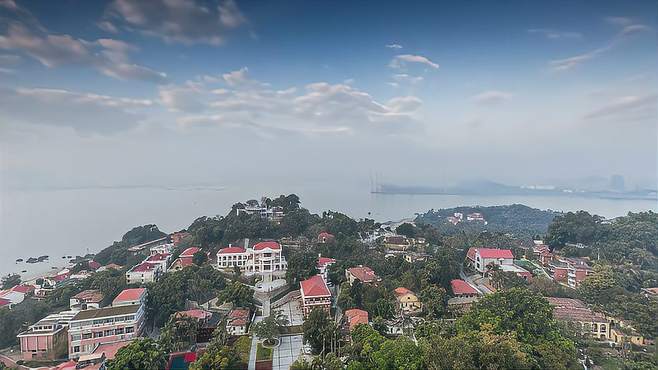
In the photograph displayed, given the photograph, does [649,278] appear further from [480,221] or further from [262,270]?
[480,221]

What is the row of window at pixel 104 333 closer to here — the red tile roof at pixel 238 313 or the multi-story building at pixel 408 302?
the red tile roof at pixel 238 313

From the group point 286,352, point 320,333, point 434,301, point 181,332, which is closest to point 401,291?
point 434,301

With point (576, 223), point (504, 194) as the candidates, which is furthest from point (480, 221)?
point (576, 223)

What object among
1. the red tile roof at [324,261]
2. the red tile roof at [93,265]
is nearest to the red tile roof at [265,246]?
the red tile roof at [324,261]

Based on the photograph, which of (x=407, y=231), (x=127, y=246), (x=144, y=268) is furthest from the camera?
(x=407, y=231)

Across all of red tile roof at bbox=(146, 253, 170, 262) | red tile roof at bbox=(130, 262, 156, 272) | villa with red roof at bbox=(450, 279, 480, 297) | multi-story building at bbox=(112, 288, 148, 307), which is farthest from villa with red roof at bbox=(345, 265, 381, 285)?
red tile roof at bbox=(146, 253, 170, 262)

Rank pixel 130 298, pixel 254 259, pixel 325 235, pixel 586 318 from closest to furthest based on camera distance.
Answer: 1. pixel 586 318
2. pixel 130 298
3. pixel 254 259
4. pixel 325 235

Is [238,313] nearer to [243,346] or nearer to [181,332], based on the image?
[243,346]
